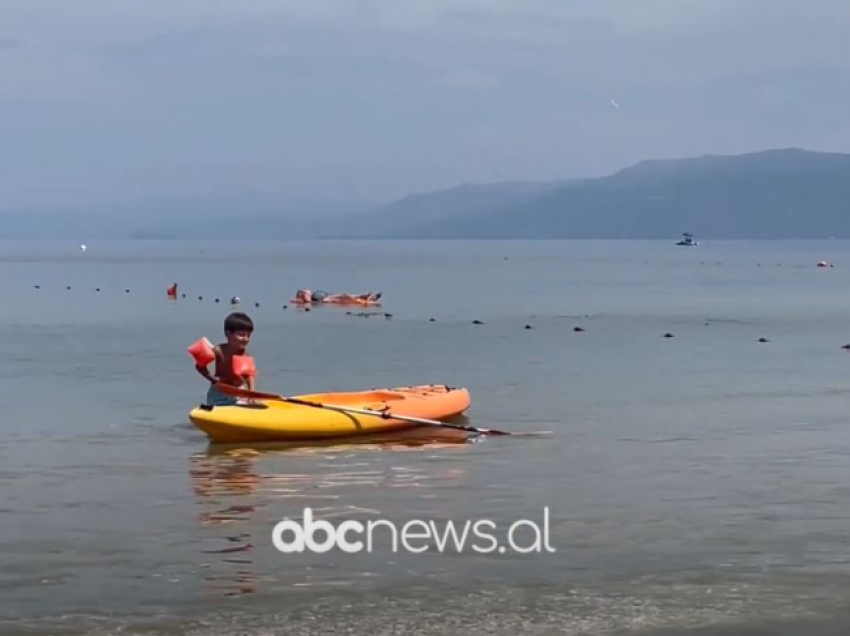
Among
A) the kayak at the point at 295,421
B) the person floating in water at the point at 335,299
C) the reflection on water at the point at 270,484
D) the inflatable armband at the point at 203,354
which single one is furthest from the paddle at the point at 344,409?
the person floating in water at the point at 335,299

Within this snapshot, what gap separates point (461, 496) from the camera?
60.5 ft

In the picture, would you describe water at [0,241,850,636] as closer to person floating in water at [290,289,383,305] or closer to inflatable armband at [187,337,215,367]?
inflatable armband at [187,337,215,367]

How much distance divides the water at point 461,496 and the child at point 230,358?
887mm

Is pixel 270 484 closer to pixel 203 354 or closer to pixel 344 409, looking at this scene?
pixel 203 354

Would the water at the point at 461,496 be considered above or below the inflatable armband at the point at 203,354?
below

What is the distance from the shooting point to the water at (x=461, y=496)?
511 inches

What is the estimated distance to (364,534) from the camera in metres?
16.0

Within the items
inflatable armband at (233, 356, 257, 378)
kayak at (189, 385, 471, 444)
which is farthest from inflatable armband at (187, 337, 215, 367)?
kayak at (189, 385, 471, 444)

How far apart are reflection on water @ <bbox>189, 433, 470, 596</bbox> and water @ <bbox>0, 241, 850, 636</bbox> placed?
0.06 metres

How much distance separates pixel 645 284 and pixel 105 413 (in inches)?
2993

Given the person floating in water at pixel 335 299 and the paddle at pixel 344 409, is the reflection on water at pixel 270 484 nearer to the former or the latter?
the paddle at pixel 344 409

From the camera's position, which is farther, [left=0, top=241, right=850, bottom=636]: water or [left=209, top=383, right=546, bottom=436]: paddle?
[left=209, top=383, right=546, bottom=436]: paddle

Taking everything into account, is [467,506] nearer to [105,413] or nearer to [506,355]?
[105,413]

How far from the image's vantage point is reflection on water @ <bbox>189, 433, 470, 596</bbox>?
14.9m
